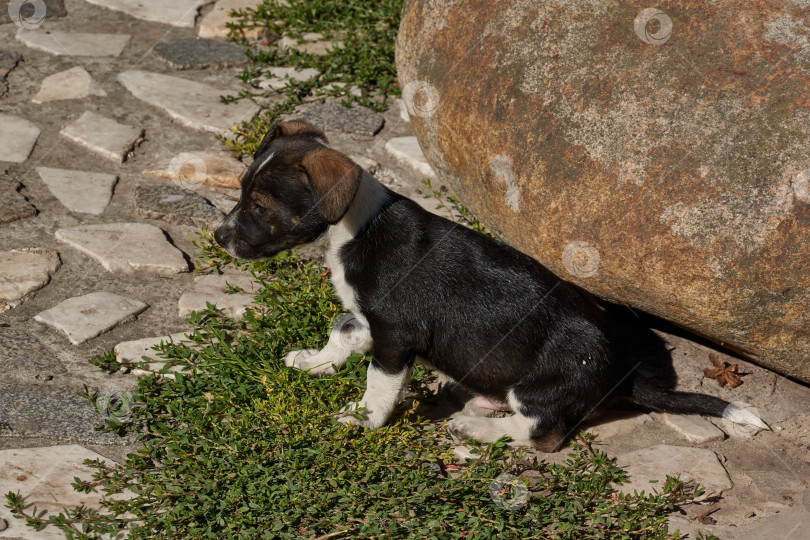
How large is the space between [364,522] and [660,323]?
7.94ft

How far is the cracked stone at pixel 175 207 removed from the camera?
5949 millimetres

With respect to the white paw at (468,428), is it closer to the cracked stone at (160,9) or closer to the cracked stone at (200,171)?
the cracked stone at (200,171)

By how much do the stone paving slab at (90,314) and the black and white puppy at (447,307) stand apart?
1067 millimetres

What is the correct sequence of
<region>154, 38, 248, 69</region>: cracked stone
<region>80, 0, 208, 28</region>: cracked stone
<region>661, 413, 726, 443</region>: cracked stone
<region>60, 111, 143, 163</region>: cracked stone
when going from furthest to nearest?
<region>80, 0, 208, 28</region>: cracked stone < <region>154, 38, 248, 69</region>: cracked stone < <region>60, 111, 143, 163</region>: cracked stone < <region>661, 413, 726, 443</region>: cracked stone

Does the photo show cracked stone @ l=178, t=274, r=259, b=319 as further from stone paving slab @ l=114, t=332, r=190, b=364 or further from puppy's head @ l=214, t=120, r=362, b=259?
puppy's head @ l=214, t=120, r=362, b=259

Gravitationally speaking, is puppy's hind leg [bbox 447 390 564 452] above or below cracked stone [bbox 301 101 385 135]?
below

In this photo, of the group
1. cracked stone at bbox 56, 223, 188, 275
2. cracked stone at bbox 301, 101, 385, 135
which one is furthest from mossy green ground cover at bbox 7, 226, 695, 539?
cracked stone at bbox 301, 101, 385, 135

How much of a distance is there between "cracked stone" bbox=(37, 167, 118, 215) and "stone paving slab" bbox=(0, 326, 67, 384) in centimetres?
136

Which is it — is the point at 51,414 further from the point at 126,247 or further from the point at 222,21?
the point at 222,21

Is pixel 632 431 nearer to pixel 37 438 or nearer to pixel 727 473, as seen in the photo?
pixel 727 473

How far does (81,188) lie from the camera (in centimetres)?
609

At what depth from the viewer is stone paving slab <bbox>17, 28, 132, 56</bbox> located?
7.54 metres

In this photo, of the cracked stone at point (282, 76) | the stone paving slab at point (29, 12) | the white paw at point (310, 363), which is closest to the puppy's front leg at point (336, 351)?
the white paw at point (310, 363)

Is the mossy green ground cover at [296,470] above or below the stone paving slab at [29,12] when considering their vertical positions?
below
